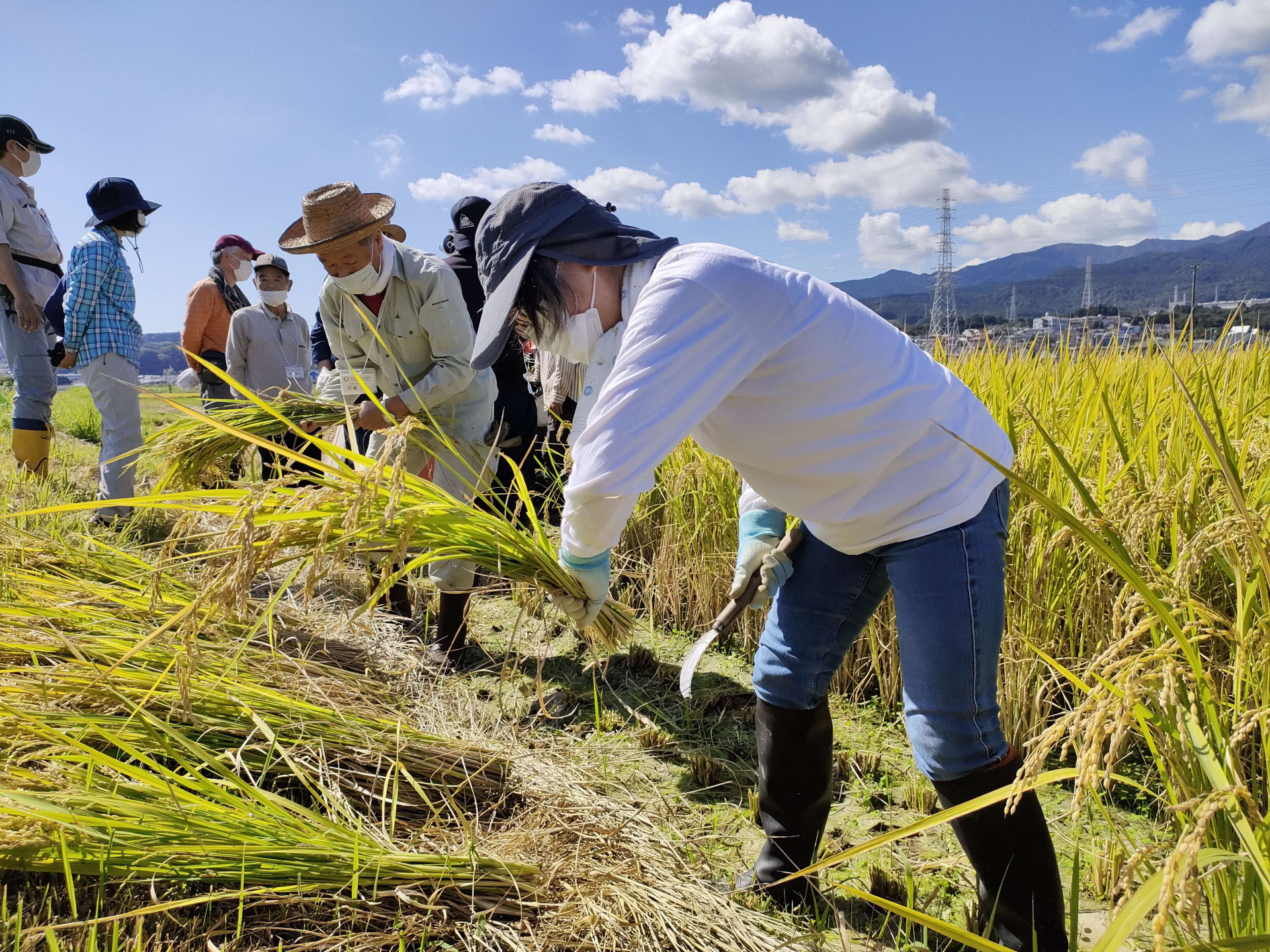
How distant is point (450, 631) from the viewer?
9.70ft

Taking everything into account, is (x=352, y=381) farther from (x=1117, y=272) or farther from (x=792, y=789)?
(x=1117, y=272)

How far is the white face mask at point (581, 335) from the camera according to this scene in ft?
4.74

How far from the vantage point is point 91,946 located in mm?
1052

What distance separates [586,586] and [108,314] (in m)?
4.14

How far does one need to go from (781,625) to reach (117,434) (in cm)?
421

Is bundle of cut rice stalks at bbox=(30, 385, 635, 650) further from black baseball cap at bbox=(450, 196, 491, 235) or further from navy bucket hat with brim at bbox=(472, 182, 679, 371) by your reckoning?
black baseball cap at bbox=(450, 196, 491, 235)

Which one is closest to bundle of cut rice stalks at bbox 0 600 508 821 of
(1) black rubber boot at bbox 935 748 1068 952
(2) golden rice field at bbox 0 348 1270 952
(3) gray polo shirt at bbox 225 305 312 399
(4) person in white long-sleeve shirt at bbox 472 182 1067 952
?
(2) golden rice field at bbox 0 348 1270 952

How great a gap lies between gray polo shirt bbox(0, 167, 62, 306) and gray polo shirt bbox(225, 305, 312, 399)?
1.05m

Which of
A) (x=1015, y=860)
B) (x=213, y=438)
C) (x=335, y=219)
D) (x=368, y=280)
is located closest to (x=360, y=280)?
(x=368, y=280)

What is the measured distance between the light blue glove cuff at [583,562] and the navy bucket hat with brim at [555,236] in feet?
1.55

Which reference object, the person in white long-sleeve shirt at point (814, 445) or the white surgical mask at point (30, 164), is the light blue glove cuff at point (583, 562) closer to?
the person in white long-sleeve shirt at point (814, 445)

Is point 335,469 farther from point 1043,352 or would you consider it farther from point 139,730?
point 1043,352

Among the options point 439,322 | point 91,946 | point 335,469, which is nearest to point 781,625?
point 335,469

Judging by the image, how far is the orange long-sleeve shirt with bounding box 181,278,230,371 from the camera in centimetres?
459
